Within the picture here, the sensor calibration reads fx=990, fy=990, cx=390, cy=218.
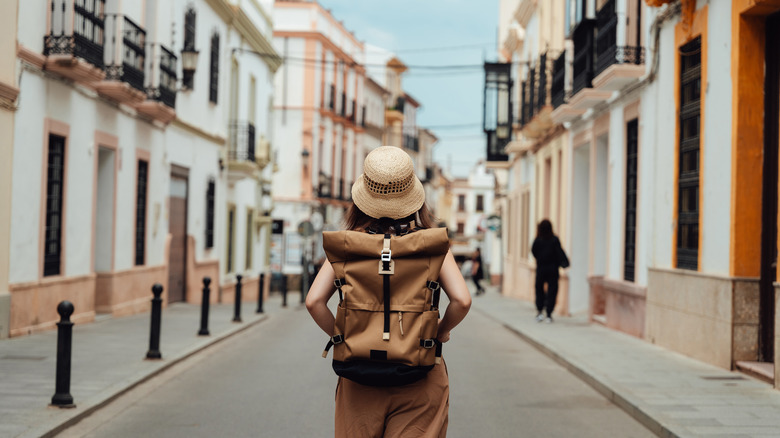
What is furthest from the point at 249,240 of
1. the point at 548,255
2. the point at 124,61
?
the point at 548,255

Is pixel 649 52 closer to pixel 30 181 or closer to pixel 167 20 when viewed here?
Answer: pixel 30 181

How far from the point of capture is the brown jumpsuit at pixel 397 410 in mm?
3832

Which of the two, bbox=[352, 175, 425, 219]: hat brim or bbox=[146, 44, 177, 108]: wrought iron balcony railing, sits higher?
bbox=[146, 44, 177, 108]: wrought iron balcony railing

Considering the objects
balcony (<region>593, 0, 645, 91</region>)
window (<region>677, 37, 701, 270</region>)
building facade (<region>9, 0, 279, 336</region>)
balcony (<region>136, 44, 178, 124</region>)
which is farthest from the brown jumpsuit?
balcony (<region>136, 44, 178, 124</region>)

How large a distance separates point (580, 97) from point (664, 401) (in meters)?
9.98

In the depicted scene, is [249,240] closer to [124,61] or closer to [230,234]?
[230,234]

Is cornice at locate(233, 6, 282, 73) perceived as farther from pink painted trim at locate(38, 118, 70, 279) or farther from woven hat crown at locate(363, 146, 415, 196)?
woven hat crown at locate(363, 146, 415, 196)

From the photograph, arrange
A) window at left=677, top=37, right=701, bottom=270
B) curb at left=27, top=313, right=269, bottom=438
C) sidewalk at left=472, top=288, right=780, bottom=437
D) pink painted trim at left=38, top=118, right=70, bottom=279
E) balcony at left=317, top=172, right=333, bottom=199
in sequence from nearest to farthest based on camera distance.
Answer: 1. curb at left=27, top=313, right=269, bottom=438
2. sidewalk at left=472, top=288, right=780, bottom=437
3. window at left=677, top=37, right=701, bottom=270
4. pink painted trim at left=38, top=118, right=70, bottom=279
5. balcony at left=317, top=172, right=333, bottom=199

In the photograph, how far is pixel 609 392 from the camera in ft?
30.9

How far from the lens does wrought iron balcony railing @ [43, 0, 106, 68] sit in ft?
46.3

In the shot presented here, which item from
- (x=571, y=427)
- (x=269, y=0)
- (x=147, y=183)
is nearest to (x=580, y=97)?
(x=147, y=183)

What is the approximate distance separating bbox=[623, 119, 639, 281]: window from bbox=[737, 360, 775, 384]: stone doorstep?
5520 millimetres

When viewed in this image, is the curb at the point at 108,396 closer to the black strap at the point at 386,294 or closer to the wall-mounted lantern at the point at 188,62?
the black strap at the point at 386,294

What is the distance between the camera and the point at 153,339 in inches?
456
